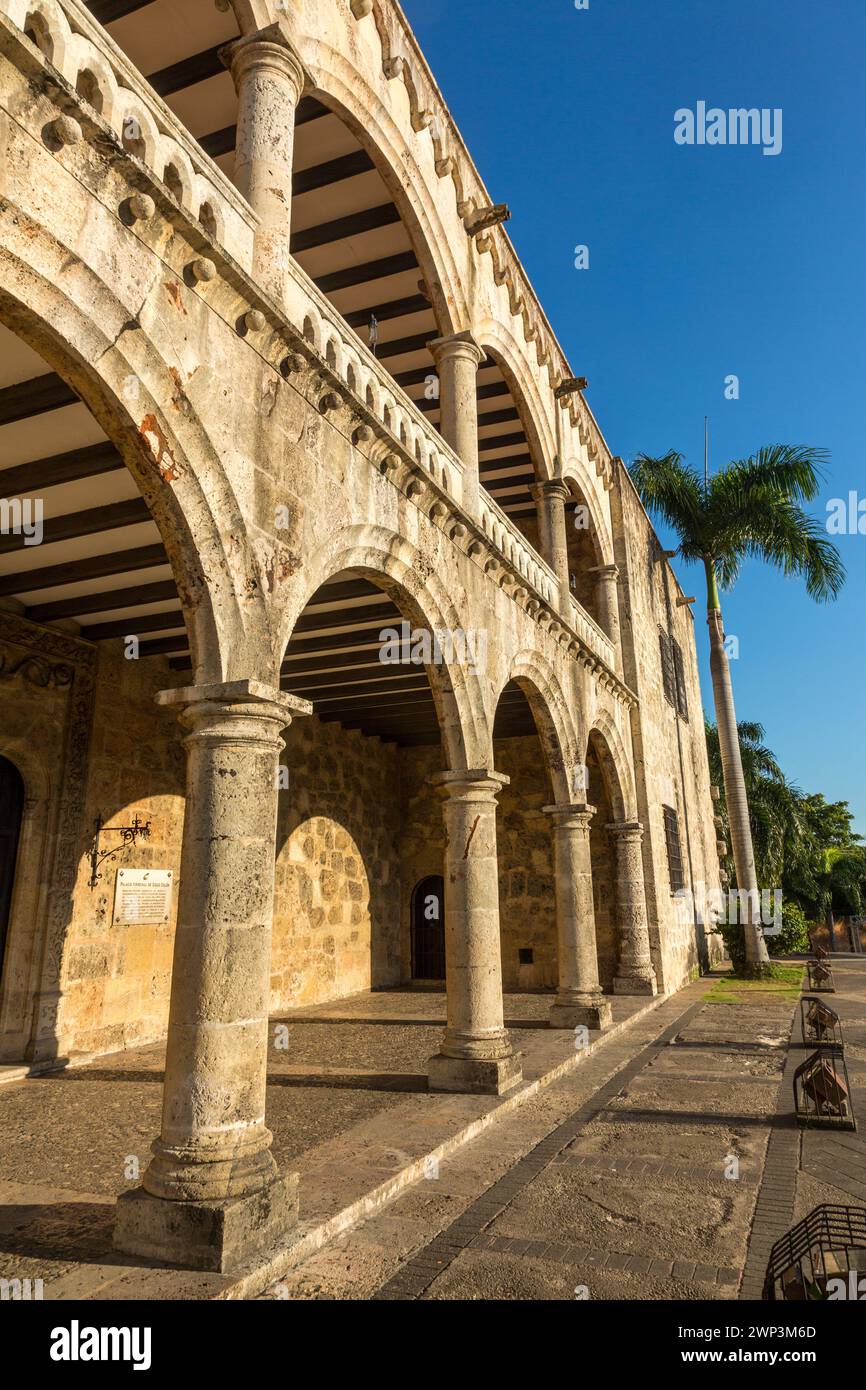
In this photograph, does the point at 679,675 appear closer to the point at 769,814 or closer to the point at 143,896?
the point at 769,814

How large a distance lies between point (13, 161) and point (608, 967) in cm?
1166

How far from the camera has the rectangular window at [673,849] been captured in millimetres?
14409

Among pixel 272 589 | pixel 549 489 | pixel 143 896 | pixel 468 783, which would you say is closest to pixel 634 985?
pixel 468 783

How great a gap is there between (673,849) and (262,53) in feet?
43.4

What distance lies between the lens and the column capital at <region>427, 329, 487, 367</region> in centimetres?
751

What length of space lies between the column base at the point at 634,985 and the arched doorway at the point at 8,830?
8101 millimetres

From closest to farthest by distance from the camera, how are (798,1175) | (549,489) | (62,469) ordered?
(798,1175)
(62,469)
(549,489)

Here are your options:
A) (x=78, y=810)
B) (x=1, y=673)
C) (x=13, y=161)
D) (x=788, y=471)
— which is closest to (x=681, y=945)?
(x=788, y=471)

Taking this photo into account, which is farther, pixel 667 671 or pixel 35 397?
pixel 667 671

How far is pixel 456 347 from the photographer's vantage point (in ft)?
24.8

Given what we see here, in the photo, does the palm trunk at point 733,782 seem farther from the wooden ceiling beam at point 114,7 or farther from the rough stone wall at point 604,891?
the wooden ceiling beam at point 114,7

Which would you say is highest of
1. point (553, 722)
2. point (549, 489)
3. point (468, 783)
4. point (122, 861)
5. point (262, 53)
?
point (549, 489)

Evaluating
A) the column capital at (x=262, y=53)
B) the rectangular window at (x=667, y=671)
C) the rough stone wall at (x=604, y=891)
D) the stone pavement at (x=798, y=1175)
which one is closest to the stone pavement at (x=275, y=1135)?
the stone pavement at (x=798, y=1175)

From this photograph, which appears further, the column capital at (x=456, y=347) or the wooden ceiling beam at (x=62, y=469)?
the column capital at (x=456, y=347)
